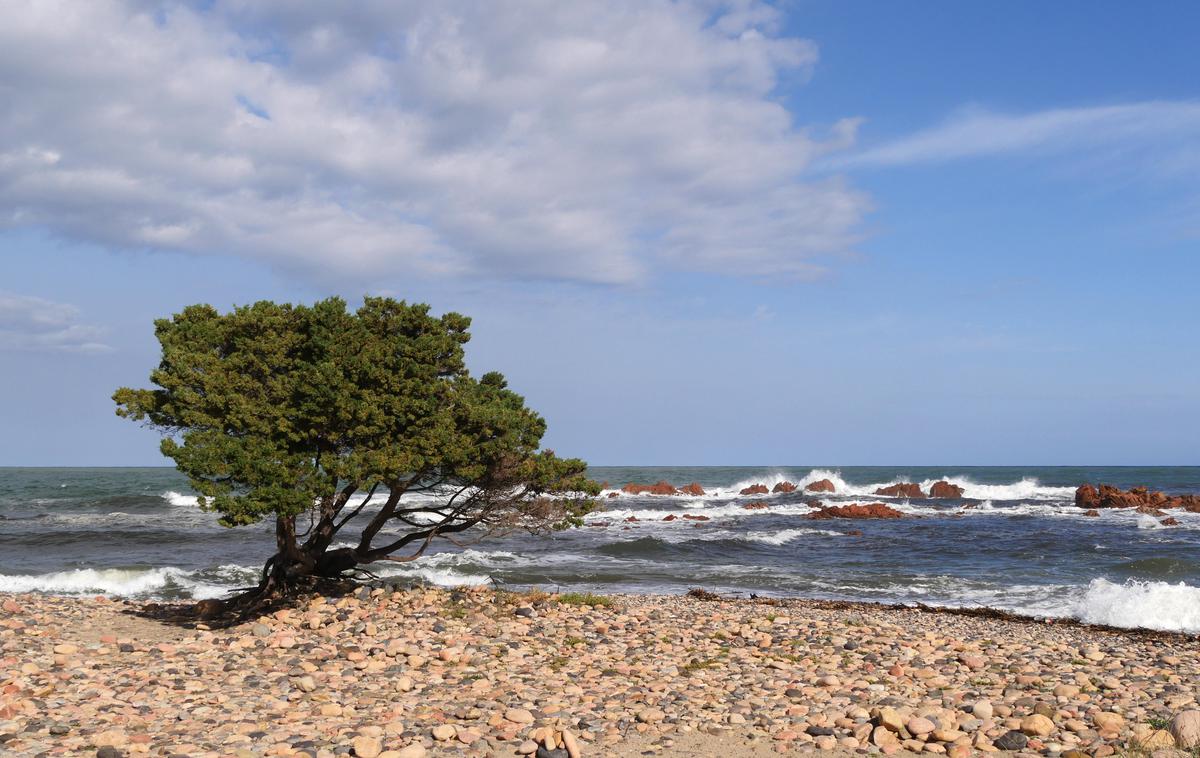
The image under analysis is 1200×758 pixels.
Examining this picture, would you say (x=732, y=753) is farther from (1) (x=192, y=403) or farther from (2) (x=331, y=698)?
(1) (x=192, y=403)

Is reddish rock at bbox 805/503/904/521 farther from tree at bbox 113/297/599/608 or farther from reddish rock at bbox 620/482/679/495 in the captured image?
tree at bbox 113/297/599/608

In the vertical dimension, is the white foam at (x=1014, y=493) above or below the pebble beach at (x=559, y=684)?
below

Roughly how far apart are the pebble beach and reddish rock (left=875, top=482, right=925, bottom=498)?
60.1 m

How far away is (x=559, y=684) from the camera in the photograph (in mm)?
10758

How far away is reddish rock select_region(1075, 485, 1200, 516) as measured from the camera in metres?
52.5

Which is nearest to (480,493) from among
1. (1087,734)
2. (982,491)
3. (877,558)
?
(1087,734)

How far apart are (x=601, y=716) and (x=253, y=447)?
7128 millimetres

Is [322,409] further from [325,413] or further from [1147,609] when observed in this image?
[1147,609]

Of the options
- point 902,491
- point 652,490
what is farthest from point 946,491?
point 652,490

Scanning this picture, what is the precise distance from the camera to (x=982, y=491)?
7856 cm

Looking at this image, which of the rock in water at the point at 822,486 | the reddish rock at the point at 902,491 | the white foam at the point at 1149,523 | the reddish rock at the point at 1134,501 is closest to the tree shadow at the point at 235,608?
the white foam at the point at 1149,523

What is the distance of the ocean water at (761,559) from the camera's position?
73.8 ft

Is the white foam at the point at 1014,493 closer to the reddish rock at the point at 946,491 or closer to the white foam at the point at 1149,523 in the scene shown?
the reddish rock at the point at 946,491

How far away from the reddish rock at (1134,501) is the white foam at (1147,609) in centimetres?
3661
